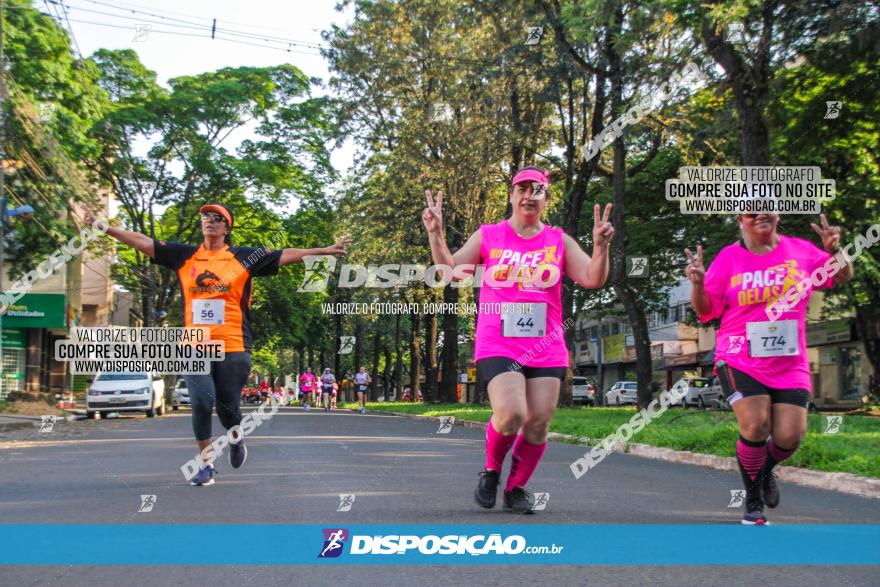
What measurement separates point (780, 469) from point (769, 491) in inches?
167

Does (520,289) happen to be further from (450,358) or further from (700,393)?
(700,393)

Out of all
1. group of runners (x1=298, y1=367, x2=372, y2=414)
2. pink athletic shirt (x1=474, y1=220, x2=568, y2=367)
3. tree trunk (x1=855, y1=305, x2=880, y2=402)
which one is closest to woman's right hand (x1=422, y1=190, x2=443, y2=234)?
pink athletic shirt (x1=474, y1=220, x2=568, y2=367)

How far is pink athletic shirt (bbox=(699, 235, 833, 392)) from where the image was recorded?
5.91 metres

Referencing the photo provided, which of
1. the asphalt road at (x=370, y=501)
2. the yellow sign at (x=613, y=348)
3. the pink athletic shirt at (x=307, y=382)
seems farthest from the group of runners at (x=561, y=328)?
the yellow sign at (x=613, y=348)

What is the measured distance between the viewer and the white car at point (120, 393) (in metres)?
27.3

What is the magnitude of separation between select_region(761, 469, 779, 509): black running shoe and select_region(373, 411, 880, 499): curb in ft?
8.95

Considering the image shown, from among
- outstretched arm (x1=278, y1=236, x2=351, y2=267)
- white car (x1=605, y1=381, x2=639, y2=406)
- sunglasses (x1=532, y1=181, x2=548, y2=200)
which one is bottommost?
white car (x1=605, y1=381, x2=639, y2=406)

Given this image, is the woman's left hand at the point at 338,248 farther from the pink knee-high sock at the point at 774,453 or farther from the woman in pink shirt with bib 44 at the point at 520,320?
the pink knee-high sock at the point at 774,453

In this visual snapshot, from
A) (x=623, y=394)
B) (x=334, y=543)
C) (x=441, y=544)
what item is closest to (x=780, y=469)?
(x=441, y=544)

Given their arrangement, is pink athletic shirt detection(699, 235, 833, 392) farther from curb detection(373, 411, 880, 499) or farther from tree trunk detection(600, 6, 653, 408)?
tree trunk detection(600, 6, 653, 408)

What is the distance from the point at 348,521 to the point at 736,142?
1782cm

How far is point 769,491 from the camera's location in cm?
617

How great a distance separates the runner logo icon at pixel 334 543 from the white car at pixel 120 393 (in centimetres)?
2389

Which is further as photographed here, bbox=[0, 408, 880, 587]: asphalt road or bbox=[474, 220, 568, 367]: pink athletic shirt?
bbox=[474, 220, 568, 367]: pink athletic shirt
